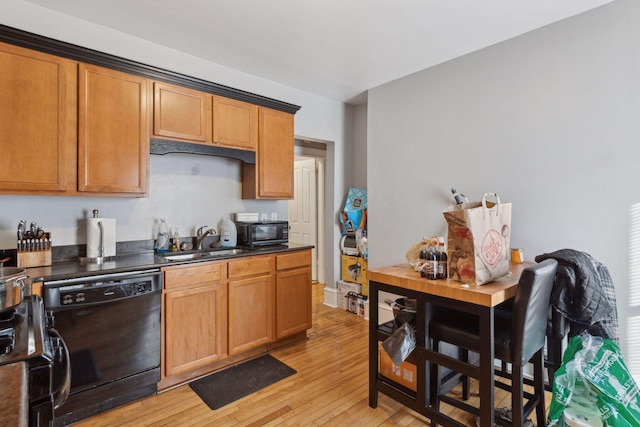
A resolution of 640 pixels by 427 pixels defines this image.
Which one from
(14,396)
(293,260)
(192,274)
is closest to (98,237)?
(192,274)

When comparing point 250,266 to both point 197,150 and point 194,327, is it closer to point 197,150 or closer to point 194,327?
point 194,327

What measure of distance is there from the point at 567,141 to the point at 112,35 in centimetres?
362

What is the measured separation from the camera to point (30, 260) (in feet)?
7.09

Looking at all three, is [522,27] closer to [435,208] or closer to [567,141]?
[567,141]

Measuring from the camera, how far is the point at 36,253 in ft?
7.18

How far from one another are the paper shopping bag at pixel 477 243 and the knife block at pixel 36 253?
2.62 meters

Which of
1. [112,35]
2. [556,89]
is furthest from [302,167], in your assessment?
[556,89]

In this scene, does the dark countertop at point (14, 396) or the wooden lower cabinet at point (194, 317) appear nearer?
the dark countertop at point (14, 396)

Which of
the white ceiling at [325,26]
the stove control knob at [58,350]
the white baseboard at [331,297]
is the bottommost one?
the white baseboard at [331,297]

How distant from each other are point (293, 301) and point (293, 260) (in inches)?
A: 15.7

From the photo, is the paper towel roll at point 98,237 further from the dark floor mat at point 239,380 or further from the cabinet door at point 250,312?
the dark floor mat at point 239,380

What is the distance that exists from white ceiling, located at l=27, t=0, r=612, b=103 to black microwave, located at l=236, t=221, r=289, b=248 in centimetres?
159

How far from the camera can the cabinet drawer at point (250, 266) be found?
9.00 feet

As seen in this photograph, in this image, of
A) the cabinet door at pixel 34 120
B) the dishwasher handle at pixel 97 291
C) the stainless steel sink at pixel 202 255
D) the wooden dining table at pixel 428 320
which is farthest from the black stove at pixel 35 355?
the wooden dining table at pixel 428 320
